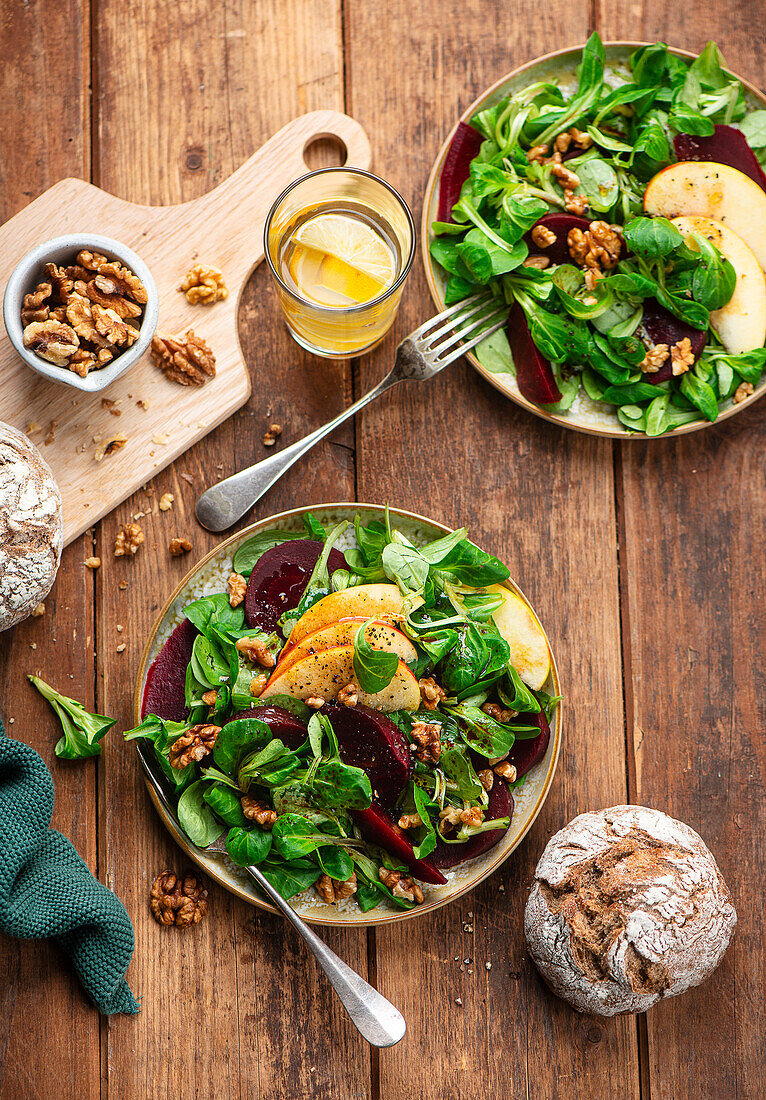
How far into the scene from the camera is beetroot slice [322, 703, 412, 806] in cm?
159

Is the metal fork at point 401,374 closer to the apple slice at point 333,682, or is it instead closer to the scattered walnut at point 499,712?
the apple slice at point 333,682

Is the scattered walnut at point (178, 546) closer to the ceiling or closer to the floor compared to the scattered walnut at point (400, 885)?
closer to the ceiling

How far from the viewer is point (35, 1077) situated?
1.72 metres

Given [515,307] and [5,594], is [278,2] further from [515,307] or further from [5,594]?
[5,594]

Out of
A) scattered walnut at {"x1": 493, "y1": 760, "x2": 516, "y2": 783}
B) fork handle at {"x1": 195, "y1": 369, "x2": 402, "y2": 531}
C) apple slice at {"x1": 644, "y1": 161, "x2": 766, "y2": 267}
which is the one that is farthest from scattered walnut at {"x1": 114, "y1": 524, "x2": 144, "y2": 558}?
apple slice at {"x1": 644, "y1": 161, "x2": 766, "y2": 267}

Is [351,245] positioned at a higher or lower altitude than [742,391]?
higher

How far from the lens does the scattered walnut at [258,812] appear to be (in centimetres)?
163

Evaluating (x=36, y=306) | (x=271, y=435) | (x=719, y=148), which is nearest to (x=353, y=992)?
(x=271, y=435)

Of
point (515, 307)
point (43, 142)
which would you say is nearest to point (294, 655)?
point (515, 307)

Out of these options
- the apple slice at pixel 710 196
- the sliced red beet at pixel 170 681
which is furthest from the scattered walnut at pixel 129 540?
the apple slice at pixel 710 196

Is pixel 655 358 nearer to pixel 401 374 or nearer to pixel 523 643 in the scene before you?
pixel 401 374

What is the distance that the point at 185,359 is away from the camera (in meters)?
1.81

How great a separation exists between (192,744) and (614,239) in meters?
1.38

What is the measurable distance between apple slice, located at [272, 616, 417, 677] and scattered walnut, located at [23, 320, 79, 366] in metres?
0.74
